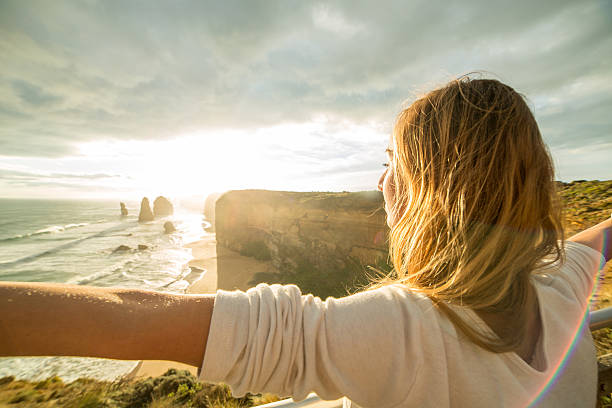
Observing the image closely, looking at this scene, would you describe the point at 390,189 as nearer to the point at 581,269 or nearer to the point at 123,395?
the point at 581,269

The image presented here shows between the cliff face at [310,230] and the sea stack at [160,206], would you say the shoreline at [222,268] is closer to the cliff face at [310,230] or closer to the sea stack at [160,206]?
the cliff face at [310,230]

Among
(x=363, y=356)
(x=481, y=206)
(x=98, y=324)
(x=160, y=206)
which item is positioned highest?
(x=481, y=206)

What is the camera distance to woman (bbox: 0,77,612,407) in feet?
2.10

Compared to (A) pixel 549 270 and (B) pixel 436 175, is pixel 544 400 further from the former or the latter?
(B) pixel 436 175

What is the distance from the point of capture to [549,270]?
1.20 m

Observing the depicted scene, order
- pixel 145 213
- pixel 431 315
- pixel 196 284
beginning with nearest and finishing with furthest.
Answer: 1. pixel 431 315
2. pixel 196 284
3. pixel 145 213

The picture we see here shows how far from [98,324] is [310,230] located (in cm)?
1454

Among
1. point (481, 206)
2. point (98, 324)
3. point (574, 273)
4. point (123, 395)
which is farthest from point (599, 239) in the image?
point (123, 395)

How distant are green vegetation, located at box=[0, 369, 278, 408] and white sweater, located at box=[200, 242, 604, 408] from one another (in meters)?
2.82

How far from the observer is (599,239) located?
1.74 m

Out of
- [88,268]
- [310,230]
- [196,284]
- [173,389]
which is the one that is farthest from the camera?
[88,268]

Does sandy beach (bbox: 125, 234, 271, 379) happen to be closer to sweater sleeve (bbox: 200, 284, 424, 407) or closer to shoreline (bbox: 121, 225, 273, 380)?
shoreline (bbox: 121, 225, 273, 380)

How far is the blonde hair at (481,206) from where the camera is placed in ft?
2.79

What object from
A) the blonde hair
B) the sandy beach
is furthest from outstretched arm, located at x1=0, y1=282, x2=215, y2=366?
the sandy beach
